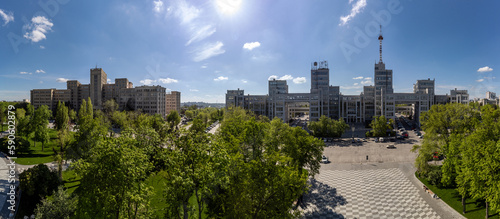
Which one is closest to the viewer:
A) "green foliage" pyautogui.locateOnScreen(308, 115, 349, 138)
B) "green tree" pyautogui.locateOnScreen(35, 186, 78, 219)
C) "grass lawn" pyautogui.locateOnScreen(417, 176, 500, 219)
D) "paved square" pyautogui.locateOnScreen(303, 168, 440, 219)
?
"green tree" pyautogui.locateOnScreen(35, 186, 78, 219)

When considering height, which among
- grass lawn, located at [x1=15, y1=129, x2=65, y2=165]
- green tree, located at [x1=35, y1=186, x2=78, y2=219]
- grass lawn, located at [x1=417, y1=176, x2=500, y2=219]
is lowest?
grass lawn, located at [x1=417, y1=176, x2=500, y2=219]

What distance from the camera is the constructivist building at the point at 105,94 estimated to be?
87562 mm

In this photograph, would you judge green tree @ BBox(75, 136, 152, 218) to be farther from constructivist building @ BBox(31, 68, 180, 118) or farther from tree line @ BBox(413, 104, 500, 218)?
constructivist building @ BBox(31, 68, 180, 118)

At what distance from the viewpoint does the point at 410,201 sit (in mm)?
19875

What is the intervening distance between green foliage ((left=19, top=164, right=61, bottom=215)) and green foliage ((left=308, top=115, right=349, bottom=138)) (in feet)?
142

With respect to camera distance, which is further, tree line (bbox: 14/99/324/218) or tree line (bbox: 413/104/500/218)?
tree line (bbox: 413/104/500/218)

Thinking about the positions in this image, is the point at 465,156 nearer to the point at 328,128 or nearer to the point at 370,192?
the point at 370,192

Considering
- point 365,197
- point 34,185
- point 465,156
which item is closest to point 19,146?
point 34,185

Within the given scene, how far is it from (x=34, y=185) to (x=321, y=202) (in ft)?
78.6

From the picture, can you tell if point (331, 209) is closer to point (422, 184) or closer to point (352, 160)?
point (422, 184)

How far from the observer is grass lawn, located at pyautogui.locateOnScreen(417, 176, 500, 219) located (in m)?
17.2


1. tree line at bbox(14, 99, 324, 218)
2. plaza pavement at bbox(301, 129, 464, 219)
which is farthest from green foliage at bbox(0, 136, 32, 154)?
plaza pavement at bbox(301, 129, 464, 219)

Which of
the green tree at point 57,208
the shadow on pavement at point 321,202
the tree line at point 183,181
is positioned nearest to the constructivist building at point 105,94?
the green tree at point 57,208

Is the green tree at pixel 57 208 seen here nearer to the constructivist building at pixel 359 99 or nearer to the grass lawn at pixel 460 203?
the grass lawn at pixel 460 203
